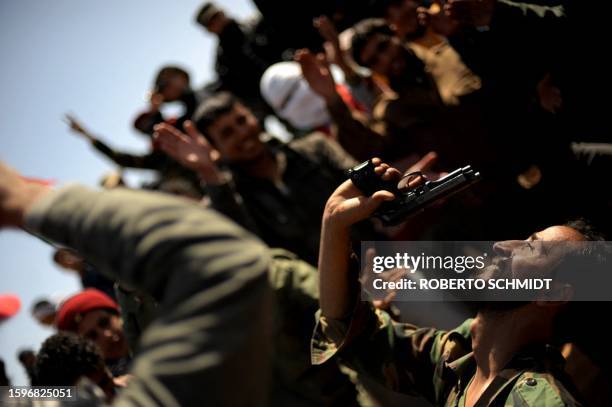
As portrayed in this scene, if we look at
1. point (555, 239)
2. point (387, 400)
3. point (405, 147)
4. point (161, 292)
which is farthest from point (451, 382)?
point (405, 147)

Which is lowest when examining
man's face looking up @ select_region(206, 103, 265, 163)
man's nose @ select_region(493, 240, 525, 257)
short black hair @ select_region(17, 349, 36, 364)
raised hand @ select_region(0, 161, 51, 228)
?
short black hair @ select_region(17, 349, 36, 364)

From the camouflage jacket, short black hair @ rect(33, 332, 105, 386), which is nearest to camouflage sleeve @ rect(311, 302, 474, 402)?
the camouflage jacket

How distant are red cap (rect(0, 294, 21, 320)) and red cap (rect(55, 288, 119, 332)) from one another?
1.05 ft

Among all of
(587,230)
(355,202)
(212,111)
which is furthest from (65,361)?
(587,230)

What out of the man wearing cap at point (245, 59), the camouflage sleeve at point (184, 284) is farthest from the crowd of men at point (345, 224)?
the man wearing cap at point (245, 59)

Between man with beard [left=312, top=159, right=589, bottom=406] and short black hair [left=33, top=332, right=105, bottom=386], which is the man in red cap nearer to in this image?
short black hair [left=33, top=332, right=105, bottom=386]

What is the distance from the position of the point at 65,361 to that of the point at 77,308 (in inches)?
53.8

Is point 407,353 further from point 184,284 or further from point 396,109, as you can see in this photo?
point 396,109

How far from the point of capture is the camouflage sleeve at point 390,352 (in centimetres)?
296

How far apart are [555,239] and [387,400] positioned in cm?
139

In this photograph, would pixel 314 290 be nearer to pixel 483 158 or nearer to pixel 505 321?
pixel 505 321

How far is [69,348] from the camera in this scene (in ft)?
12.1

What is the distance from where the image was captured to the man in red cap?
4.88 meters

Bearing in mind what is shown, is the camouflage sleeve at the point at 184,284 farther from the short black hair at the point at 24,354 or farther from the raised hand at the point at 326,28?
the short black hair at the point at 24,354
